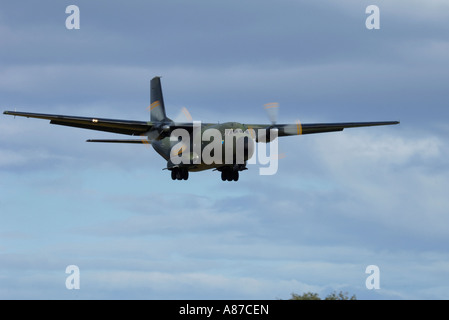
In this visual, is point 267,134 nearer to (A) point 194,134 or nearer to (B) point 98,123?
(A) point 194,134

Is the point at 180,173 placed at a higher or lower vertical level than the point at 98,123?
lower

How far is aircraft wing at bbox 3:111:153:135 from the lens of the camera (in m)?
39.9

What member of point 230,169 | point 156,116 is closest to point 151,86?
point 156,116

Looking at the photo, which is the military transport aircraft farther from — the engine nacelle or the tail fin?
the tail fin

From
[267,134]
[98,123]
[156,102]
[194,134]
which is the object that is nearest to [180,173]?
[194,134]

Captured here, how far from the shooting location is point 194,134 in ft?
144

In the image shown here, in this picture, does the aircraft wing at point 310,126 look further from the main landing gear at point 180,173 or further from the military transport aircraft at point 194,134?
the main landing gear at point 180,173

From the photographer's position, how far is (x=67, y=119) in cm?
4062

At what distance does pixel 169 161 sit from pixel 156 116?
26.7ft

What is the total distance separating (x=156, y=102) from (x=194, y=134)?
1084 centimetres

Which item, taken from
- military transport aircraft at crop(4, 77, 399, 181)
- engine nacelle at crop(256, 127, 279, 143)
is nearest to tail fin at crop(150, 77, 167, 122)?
military transport aircraft at crop(4, 77, 399, 181)
